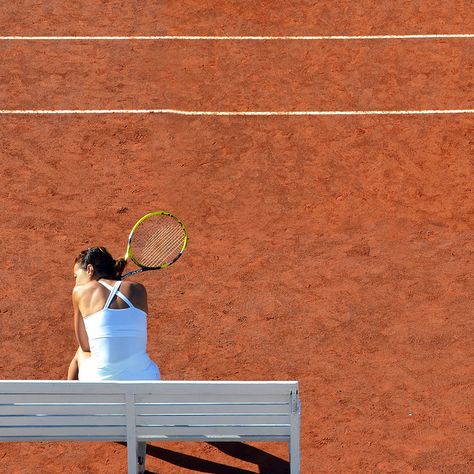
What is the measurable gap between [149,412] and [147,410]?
20 mm

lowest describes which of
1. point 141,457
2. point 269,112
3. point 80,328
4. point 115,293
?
point 141,457

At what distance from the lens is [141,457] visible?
8.22 m

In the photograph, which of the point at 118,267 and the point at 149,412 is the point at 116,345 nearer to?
the point at 149,412

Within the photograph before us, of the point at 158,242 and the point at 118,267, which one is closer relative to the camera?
the point at 118,267

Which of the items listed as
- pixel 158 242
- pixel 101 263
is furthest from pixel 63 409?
pixel 158 242

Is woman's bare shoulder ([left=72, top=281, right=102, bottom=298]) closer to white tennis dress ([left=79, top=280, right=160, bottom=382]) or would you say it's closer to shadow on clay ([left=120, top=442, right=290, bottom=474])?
white tennis dress ([left=79, top=280, right=160, bottom=382])

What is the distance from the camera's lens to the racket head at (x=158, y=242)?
9508 mm

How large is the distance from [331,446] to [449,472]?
95 cm

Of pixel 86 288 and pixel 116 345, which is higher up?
pixel 86 288

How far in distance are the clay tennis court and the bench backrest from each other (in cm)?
103

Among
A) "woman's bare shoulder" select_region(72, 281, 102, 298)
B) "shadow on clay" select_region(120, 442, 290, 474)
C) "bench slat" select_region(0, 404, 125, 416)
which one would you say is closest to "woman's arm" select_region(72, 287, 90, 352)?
"woman's bare shoulder" select_region(72, 281, 102, 298)

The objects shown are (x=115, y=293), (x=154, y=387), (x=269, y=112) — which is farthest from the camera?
(x=269, y=112)

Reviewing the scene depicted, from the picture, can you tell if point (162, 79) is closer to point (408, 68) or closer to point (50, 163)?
point (50, 163)

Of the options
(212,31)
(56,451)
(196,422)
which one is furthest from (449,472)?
(212,31)
